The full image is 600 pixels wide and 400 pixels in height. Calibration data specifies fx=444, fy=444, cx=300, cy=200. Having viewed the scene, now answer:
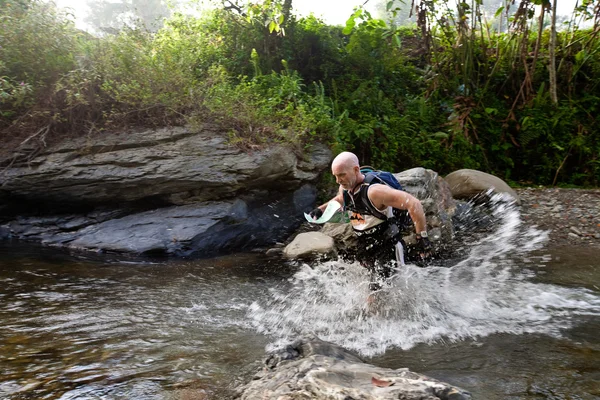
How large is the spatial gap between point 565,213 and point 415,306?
4.85 m

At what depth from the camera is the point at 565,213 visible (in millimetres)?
8031

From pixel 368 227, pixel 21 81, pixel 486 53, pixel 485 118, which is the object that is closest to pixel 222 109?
pixel 21 81

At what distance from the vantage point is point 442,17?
1105 centimetres

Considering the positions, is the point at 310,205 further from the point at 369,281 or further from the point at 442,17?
the point at 442,17

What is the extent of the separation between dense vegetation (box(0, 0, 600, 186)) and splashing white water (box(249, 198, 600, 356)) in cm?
368

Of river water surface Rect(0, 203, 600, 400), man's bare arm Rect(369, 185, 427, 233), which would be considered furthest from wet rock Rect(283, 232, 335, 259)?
man's bare arm Rect(369, 185, 427, 233)

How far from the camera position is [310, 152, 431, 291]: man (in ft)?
13.9

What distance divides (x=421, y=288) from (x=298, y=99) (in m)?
5.80

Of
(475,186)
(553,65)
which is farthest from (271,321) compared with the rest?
(553,65)

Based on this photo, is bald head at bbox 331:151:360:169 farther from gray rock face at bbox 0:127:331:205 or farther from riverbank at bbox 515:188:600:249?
riverbank at bbox 515:188:600:249

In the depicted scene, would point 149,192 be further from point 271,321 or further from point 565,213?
point 565,213

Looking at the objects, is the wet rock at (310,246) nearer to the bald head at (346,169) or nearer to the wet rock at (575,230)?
the bald head at (346,169)

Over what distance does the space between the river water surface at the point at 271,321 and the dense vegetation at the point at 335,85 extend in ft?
9.85

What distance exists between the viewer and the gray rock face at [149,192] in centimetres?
745
